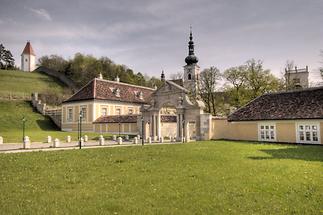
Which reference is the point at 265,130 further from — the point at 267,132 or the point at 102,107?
the point at 102,107

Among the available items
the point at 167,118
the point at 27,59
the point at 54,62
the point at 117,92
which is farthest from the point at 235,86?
the point at 27,59

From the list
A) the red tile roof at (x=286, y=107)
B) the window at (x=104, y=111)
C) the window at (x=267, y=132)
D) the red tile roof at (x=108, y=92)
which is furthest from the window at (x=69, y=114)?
the window at (x=267, y=132)

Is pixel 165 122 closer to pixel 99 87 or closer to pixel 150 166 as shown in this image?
pixel 99 87

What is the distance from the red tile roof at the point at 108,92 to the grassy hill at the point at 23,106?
758 centimetres

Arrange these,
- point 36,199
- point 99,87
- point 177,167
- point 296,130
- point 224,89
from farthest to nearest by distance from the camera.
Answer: point 99,87 → point 224,89 → point 296,130 → point 177,167 → point 36,199

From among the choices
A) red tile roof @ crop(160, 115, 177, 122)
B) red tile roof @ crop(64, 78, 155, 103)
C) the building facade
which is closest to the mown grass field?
red tile roof @ crop(64, 78, 155, 103)

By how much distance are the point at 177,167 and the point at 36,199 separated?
645 cm

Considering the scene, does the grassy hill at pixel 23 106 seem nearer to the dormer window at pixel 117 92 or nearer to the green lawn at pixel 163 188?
the dormer window at pixel 117 92

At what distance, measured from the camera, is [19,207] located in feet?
24.2

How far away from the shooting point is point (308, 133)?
2700 centimetres

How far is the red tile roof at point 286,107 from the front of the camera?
2729 centimetres

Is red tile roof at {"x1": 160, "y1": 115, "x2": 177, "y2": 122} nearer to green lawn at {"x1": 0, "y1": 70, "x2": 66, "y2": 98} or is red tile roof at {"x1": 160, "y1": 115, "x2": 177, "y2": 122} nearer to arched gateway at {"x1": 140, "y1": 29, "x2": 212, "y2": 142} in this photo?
arched gateway at {"x1": 140, "y1": 29, "x2": 212, "y2": 142}

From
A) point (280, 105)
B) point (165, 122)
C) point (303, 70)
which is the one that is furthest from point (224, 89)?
point (303, 70)

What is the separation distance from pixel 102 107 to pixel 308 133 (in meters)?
34.6
